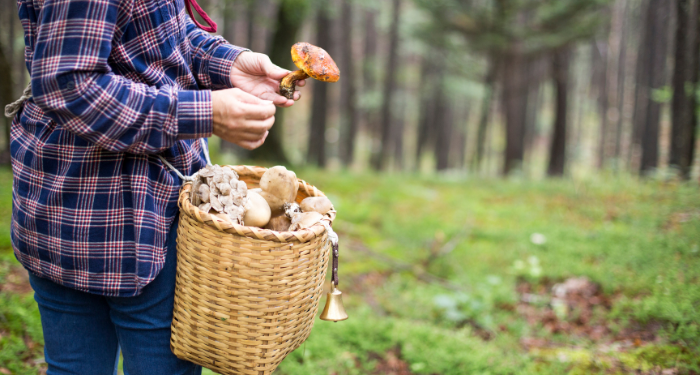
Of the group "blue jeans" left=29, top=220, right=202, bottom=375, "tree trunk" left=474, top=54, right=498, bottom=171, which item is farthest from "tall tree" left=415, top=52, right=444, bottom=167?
"blue jeans" left=29, top=220, right=202, bottom=375

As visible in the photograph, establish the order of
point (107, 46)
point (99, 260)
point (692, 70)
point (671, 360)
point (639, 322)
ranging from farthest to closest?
1. point (692, 70)
2. point (639, 322)
3. point (671, 360)
4. point (99, 260)
5. point (107, 46)

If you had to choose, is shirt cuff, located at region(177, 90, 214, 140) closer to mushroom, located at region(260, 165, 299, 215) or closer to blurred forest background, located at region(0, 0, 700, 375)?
mushroom, located at region(260, 165, 299, 215)

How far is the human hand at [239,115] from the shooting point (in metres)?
1.17

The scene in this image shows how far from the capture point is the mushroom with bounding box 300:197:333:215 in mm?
1421

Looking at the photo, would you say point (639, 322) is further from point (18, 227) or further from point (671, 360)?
point (18, 227)

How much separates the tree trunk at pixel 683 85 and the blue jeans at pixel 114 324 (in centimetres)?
656

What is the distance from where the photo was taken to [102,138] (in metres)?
1.09

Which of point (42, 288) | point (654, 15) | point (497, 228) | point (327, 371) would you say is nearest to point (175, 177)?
point (42, 288)

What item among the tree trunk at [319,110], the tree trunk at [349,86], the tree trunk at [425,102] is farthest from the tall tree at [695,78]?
the tree trunk at [425,102]

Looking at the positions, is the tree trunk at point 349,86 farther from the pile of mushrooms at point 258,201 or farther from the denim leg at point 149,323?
the denim leg at point 149,323

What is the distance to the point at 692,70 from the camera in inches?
223

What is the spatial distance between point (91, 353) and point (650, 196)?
6.66 meters

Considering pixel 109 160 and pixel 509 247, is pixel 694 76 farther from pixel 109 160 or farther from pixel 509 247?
pixel 109 160

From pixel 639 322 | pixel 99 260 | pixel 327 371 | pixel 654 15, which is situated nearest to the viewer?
pixel 99 260
